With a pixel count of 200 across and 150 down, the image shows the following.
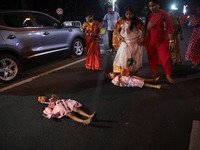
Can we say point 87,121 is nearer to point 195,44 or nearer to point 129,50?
point 129,50

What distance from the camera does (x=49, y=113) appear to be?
3.19m

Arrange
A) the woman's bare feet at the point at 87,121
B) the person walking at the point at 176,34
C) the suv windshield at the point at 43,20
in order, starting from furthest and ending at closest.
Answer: the suv windshield at the point at 43,20 < the person walking at the point at 176,34 < the woman's bare feet at the point at 87,121

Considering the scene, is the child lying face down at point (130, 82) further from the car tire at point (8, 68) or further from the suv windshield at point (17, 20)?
the suv windshield at point (17, 20)

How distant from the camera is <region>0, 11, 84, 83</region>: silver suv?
5020 mm

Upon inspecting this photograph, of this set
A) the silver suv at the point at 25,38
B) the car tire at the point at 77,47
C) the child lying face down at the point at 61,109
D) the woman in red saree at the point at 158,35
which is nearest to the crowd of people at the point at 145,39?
the woman in red saree at the point at 158,35

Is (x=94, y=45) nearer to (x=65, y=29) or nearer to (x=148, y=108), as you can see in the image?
(x=65, y=29)

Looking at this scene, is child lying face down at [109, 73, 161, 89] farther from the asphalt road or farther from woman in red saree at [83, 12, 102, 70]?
woman in red saree at [83, 12, 102, 70]

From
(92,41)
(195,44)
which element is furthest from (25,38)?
(195,44)

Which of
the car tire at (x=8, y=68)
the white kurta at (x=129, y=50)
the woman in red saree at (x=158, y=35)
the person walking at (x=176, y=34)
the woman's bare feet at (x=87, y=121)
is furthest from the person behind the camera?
the person walking at (x=176, y=34)

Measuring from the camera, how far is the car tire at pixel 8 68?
4934 mm

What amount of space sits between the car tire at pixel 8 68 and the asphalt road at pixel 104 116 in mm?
197

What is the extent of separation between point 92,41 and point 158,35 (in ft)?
7.38

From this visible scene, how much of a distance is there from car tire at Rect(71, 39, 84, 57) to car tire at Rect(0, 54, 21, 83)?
115 inches

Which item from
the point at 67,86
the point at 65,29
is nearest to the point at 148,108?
the point at 67,86
